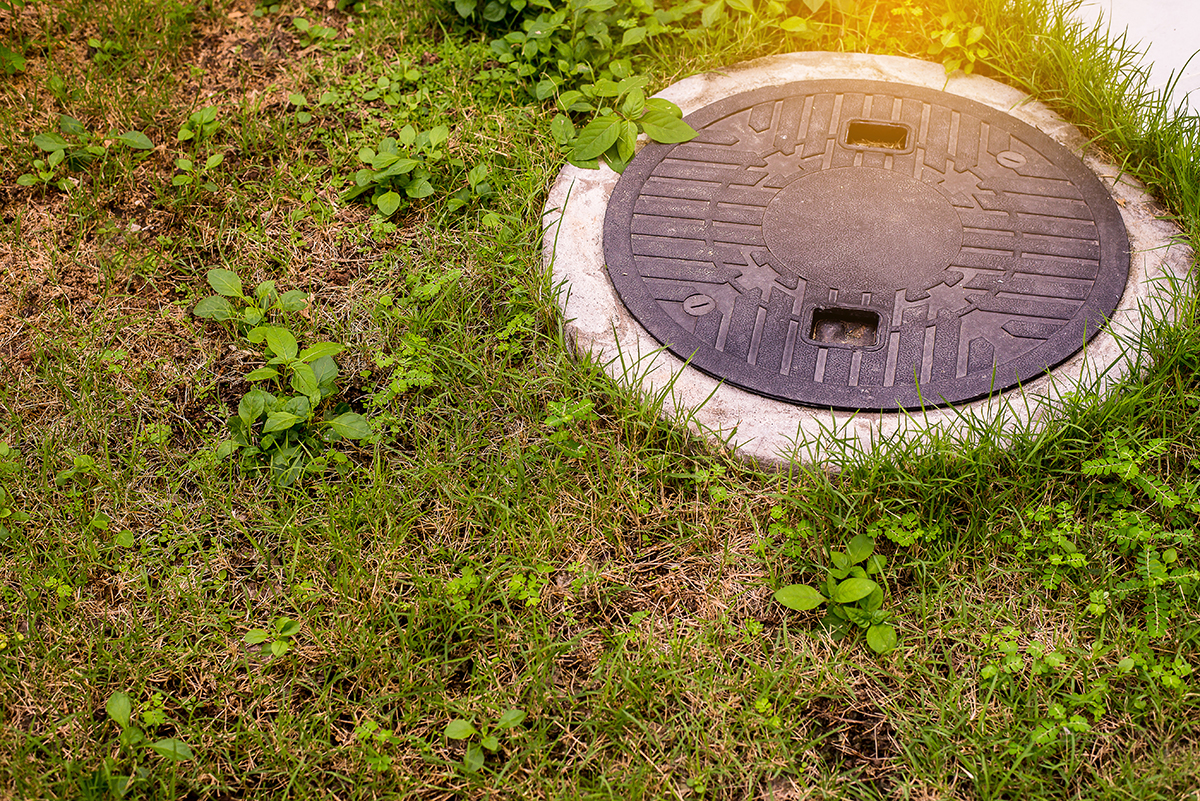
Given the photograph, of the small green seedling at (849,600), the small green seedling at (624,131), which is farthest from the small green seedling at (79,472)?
the small green seedling at (849,600)

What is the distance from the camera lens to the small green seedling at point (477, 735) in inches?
67.1

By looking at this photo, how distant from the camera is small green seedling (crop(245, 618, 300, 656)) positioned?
6.07 feet

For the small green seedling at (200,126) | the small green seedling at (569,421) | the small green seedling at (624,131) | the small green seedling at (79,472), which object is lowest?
the small green seedling at (79,472)

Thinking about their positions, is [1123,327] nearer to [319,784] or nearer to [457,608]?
[457,608]

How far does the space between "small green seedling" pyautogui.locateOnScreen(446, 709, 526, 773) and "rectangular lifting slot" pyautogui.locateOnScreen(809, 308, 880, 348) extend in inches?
44.1

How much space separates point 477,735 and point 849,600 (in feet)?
2.58

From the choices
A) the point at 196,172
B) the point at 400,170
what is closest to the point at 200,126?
the point at 196,172

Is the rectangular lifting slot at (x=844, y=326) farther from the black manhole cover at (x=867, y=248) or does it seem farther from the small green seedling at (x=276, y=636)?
the small green seedling at (x=276, y=636)

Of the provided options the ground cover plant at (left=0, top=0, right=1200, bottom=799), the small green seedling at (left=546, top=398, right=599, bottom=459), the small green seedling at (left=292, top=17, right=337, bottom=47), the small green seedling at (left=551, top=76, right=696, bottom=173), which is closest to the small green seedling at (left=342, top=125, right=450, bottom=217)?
the ground cover plant at (left=0, top=0, right=1200, bottom=799)

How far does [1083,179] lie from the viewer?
243 centimetres

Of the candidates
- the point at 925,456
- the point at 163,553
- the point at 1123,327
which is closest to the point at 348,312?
the point at 163,553

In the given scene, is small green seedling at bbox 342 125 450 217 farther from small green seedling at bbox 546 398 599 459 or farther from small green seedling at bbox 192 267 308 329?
small green seedling at bbox 546 398 599 459

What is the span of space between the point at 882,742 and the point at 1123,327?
1.16 meters

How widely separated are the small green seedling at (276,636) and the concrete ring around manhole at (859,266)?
35.6 inches
